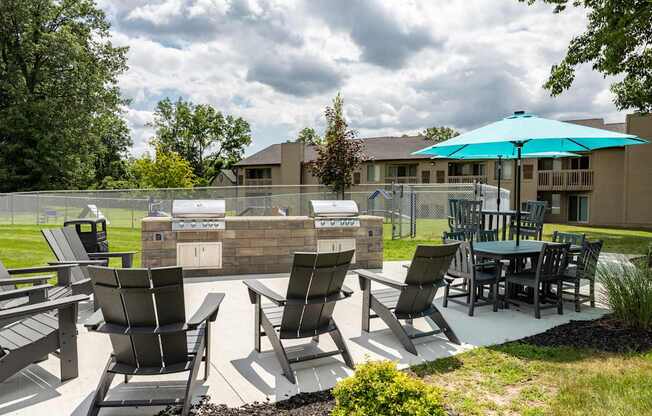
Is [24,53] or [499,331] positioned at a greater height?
[24,53]

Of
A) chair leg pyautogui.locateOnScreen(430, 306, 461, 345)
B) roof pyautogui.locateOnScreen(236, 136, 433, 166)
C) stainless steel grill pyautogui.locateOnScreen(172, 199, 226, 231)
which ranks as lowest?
chair leg pyautogui.locateOnScreen(430, 306, 461, 345)

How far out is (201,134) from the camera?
171 feet

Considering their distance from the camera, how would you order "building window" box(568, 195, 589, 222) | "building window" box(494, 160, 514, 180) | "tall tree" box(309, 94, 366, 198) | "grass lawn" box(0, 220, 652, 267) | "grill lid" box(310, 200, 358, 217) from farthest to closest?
"building window" box(494, 160, 514, 180) < "building window" box(568, 195, 589, 222) < "tall tree" box(309, 94, 366, 198) < "grass lawn" box(0, 220, 652, 267) < "grill lid" box(310, 200, 358, 217)

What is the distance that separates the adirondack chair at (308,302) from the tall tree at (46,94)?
2979 cm

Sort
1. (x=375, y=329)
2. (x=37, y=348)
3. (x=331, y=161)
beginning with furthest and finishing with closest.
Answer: (x=331, y=161) → (x=375, y=329) → (x=37, y=348)

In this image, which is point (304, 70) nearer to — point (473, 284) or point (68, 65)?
point (473, 284)

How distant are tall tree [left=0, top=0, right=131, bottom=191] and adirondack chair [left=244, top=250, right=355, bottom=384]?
97.7 ft

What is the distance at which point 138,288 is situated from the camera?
2.91 m

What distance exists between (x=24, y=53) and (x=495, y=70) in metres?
28.9

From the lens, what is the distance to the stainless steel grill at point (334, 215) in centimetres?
827

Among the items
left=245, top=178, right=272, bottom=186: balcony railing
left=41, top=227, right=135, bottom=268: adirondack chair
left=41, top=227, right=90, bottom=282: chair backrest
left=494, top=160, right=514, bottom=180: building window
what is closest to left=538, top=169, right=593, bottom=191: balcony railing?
left=494, top=160, right=514, bottom=180: building window

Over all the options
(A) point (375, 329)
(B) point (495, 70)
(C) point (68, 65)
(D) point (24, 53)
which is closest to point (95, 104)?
(C) point (68, 65)

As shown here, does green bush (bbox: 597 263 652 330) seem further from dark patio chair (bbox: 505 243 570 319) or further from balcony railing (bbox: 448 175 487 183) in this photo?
balcony railing (bbox: 448 175 487 183)

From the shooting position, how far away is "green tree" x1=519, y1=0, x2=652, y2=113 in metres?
11.6
